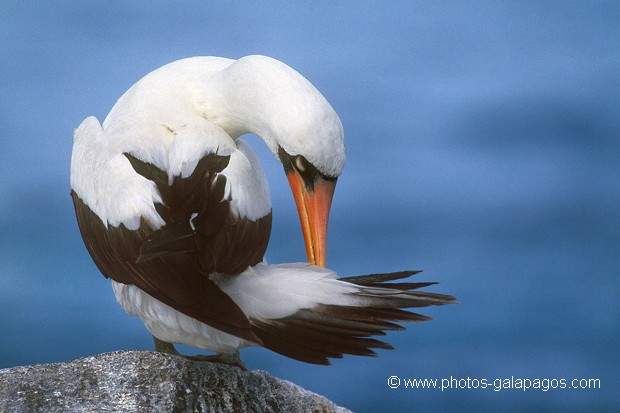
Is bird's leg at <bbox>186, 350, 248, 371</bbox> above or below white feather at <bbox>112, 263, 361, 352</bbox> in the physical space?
below

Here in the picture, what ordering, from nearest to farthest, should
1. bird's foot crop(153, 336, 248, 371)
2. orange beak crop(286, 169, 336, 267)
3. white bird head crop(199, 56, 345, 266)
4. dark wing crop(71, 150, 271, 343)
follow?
dark wing crop(71, 150, 271, 343), white bird head crop(199, 56, 345, 266), orange beak crop(286, 169, 336, 267), bird's foot crop(153, 336, 248, 371)

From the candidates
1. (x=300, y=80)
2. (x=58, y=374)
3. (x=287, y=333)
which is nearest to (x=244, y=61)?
(x=300, y=80)

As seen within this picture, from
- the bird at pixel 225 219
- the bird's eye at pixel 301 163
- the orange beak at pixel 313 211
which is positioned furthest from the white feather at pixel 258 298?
the bird's eye at pixel 301 163

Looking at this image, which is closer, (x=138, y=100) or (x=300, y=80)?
(x=300, y=80)

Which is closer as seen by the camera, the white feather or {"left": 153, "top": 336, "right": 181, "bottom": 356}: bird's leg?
the white feather

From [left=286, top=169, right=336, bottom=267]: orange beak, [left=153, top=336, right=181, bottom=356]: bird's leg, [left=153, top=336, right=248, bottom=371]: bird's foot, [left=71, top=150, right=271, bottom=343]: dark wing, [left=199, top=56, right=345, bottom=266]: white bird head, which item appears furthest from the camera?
[left=153, top=336, right=181, bottom=356]: bird's leg

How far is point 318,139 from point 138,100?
1.22m

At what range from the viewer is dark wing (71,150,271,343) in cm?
411

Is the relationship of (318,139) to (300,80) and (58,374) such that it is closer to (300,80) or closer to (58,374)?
(300,80)

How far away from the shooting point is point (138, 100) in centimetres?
509

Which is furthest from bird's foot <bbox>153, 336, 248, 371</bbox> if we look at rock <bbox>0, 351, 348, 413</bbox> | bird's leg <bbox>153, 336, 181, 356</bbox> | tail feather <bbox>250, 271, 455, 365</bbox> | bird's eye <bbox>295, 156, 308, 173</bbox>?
bird's eye <bbox>295, 156, 308, 173</bbox>

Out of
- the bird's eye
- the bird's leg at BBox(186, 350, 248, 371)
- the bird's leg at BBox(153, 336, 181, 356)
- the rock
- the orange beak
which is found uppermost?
the bird's eye

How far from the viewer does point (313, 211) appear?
15.0ft

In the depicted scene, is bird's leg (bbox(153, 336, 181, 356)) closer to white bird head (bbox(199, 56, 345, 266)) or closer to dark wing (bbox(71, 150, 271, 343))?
dark wing (bbox(71, 150, 271, 343))
